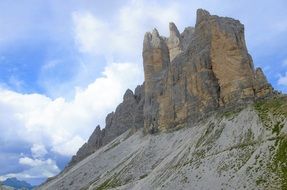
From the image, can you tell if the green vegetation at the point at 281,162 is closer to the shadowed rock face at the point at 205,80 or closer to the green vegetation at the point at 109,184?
the shadowed rock face at the point at 205,80

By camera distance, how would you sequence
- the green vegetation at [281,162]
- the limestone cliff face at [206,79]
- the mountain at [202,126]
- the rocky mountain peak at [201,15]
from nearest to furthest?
1. the green vegetation at [281,162]
2. the mountain at [202,126]
3. the limestone cliff face at [206,79]
4. the rocky mountain peak at [201,15]

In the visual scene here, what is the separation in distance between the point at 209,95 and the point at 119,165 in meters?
33.1

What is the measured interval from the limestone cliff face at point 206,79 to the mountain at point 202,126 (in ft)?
0.87

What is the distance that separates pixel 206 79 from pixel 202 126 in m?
17.2

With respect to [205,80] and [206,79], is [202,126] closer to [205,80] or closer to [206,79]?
[205,80]

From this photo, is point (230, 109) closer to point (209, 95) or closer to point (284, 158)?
point (209, 95)

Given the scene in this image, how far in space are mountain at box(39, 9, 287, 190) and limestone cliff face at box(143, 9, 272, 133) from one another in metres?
0.26

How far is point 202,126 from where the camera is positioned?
121 metres

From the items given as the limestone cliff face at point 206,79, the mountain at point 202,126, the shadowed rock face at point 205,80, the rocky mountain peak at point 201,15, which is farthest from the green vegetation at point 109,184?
the rocky mountain peak at point 201,15

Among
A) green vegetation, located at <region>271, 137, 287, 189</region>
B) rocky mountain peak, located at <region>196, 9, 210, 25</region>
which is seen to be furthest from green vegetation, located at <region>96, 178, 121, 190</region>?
green vegetation, located at <region>271, 137, 287, 189</region>

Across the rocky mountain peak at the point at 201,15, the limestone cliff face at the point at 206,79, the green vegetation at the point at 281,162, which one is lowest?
the green vegetation at the point at 281,162

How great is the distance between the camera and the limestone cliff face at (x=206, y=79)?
398 ft

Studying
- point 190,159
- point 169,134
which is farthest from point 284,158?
point 169,134

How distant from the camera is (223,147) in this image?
95.4 metres
